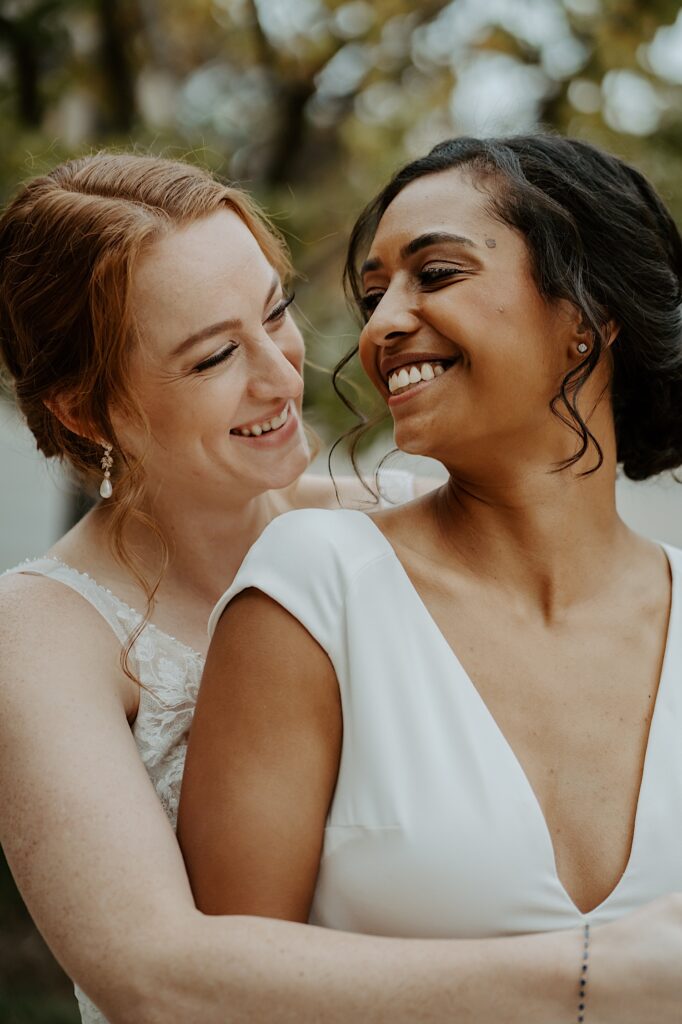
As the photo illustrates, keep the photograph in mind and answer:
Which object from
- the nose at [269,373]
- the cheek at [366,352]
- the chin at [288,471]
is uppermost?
the cheek at [366,352]

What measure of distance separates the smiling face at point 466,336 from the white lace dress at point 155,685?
0.79 meters

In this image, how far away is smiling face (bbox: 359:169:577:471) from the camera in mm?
2195

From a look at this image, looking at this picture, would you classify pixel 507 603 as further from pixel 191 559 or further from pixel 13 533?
pixel 13 533

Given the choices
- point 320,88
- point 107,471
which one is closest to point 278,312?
point 107,471

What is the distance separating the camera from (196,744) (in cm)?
213

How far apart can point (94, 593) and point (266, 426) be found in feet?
1.85

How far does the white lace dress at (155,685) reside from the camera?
8.41 feet

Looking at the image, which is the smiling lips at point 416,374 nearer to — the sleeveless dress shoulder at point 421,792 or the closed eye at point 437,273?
the closed eye at point 437,273

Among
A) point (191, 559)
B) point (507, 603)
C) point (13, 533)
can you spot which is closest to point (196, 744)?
point (507, 603)

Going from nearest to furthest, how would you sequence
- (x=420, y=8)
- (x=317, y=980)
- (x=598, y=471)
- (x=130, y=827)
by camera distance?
1. (x=317, y=980)
2. (x=130, y=827)
3. (x=598, y=471)
4. (x=420, y=8)

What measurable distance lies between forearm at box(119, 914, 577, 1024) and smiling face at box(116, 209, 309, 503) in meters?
1.19

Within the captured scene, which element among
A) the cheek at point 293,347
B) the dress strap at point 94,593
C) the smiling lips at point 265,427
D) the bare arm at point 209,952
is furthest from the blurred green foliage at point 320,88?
the bare arm at point 209,952

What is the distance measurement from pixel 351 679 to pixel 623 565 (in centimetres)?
69

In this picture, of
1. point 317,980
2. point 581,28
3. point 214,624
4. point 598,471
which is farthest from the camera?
point 581,28
